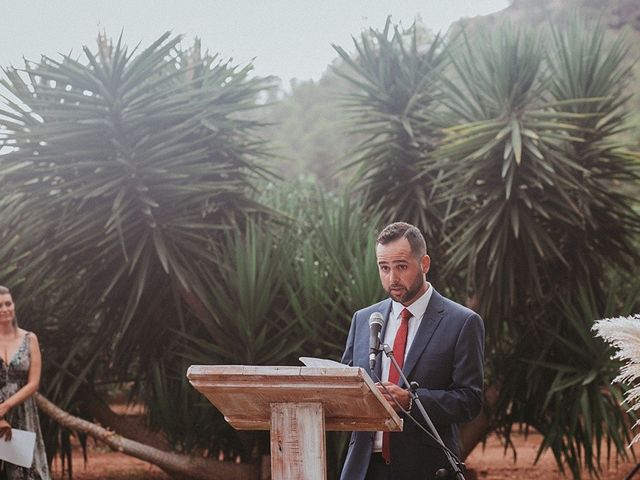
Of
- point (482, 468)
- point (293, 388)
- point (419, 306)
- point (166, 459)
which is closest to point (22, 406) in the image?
point (166, 459)

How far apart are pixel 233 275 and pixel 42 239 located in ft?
5.37

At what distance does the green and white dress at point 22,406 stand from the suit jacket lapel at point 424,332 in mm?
3823

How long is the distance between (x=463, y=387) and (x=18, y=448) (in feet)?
A: 12.6

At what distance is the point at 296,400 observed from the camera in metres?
3.04

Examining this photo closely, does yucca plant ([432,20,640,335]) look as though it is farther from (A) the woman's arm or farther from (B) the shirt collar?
(B) the shirt collar

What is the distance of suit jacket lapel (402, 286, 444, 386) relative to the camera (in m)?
3.83

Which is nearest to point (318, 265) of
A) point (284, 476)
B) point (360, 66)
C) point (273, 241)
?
point (273, 241)

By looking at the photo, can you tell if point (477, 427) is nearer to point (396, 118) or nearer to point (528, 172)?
point (528, 172)

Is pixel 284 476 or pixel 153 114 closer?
pixel 284 476

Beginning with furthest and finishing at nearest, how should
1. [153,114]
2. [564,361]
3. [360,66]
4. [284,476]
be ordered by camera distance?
1. [360,66]
2. [564,361]
3. [153,114]
4. [284,476]

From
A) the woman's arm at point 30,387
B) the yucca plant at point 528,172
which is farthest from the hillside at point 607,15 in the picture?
the woman's arm at point 30,387

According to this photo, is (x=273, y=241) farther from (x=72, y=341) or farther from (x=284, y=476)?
(x=284, y=476)

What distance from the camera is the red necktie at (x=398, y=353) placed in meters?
3.78

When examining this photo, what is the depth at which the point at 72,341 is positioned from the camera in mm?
9023
